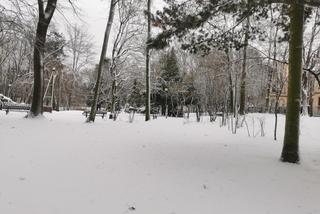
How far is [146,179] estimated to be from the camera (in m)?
5.99

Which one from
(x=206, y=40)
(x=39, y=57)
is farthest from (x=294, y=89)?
(x=39, y=57)

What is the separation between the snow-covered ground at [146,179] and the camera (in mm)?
4734

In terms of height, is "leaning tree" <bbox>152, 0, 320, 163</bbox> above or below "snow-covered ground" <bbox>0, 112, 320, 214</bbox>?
above

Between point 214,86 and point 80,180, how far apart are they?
72.4 feet

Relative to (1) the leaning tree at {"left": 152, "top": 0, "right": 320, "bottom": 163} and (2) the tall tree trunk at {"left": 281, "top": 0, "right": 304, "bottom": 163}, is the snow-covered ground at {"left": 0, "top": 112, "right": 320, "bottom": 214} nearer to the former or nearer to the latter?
(2) the tall tree trunk at {"left": 281, "top": 0, "right": 304, "bottom": 163}

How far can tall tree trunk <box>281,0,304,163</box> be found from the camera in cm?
792

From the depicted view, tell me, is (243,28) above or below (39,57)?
above

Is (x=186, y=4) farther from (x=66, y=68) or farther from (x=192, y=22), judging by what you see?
(x=66, y=68)

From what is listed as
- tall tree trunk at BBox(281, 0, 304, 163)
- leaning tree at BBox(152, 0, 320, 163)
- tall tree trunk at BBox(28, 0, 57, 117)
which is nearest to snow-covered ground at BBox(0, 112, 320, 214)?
tall tree trunk at BBox(281, 0, 304, 163)

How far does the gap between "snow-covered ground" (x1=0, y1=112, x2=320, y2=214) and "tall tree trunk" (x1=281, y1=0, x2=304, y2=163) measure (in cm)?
35

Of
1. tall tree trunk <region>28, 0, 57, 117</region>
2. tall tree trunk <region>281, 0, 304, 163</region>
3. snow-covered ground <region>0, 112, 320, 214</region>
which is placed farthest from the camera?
tall tree trunk <region>28, 0, 57, 117</region>

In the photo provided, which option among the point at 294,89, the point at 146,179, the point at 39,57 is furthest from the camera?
the point at 39,57

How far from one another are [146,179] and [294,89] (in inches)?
158

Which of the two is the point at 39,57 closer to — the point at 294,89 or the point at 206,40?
the point at 206,40
